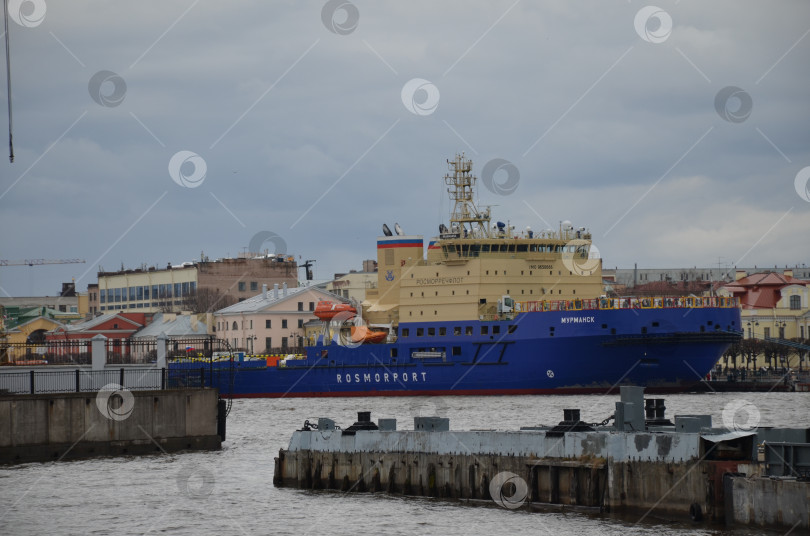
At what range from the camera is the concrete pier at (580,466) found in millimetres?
20172

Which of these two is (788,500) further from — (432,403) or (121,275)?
(121,275)

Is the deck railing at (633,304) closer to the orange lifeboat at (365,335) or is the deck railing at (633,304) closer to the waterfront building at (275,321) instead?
the orange lifeboat at (365,335)

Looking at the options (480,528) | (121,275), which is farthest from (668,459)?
(121,275)

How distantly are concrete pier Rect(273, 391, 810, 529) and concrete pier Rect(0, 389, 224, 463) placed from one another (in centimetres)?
764

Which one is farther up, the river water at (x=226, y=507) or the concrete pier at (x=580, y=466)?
the concrete pier at (x=580, y=466)

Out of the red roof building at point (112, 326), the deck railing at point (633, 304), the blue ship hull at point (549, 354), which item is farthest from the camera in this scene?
the red roof building at point (112, 326)

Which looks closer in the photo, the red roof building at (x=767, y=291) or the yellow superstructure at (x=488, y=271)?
the yellow superstructure at (x=488, y=271)

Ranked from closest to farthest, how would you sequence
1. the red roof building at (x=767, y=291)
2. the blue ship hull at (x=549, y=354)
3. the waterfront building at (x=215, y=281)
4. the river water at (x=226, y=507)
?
the river water at (x=226, y=507)
the blue ship hull at (x=549, y=354)
the red roof building at (x=767, y=291)
the waterfront building at (x=215, y=281)

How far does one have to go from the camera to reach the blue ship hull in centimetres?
5978

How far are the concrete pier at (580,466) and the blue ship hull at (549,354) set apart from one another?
30.6 m

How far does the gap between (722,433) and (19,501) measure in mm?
14494

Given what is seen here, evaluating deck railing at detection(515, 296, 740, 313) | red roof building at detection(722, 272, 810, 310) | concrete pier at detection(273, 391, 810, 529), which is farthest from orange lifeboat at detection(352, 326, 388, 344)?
concrete pier at detection(273, 391, 810, 529)

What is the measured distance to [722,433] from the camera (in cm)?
2198

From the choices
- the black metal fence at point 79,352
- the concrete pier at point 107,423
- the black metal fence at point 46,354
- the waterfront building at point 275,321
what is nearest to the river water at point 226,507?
the concrete pier at point 107,423
